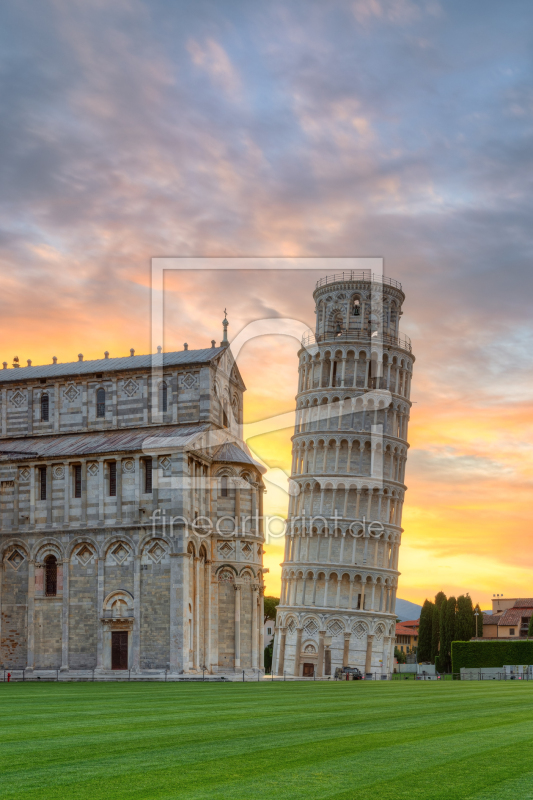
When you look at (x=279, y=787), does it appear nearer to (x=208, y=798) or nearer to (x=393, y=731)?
(x=208, y=798)

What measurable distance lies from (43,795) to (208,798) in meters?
1.90

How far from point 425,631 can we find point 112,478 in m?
66.0

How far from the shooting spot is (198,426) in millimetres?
60375

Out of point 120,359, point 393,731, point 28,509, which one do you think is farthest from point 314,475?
point 393,731

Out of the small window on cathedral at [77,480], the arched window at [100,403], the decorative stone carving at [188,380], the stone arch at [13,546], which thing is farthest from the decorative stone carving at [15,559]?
the decorative stone carving at [188,380]

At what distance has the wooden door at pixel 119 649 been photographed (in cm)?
5509

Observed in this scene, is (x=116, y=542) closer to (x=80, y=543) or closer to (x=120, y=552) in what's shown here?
(x=120, y=552)

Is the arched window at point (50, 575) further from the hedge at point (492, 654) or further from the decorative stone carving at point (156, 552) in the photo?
the hedge at point (492, 654)

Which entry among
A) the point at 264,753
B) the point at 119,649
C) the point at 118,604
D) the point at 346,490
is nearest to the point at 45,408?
the point at 118,604

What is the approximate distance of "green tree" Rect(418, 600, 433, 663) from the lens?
110600mm

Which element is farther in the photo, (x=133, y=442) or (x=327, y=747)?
(x=133, y=442)

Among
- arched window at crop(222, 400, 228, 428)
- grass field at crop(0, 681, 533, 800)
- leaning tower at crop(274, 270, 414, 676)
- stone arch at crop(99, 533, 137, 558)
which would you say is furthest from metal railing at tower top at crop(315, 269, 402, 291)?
grass field at crop(0, 681, 533, 800)

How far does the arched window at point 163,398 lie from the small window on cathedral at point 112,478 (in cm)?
595

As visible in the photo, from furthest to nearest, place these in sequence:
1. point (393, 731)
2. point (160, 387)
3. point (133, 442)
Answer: point (160, 387), point (133, 442), point (393, 731)
